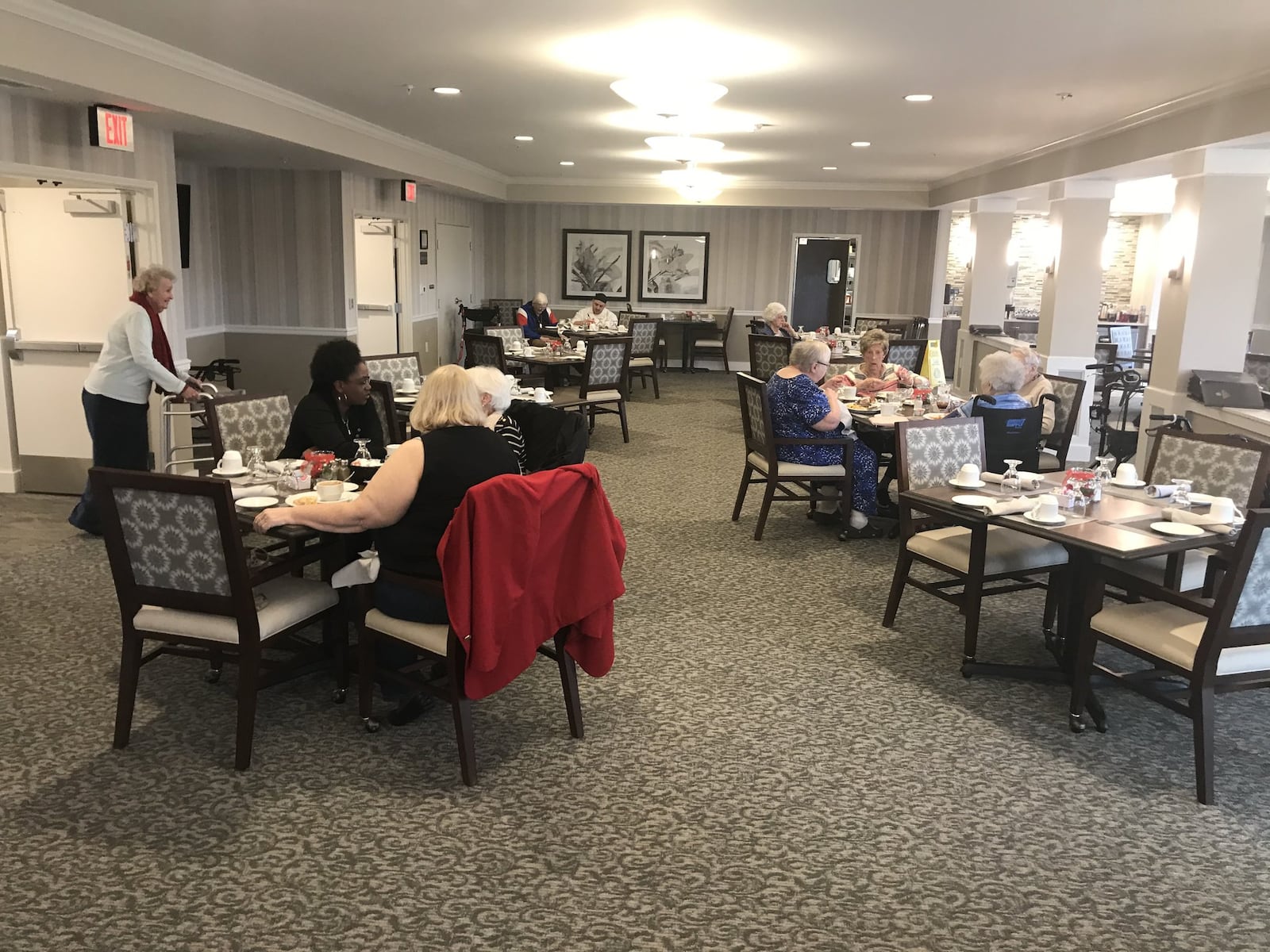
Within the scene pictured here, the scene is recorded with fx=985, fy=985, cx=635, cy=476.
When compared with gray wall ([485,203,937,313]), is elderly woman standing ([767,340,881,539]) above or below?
below

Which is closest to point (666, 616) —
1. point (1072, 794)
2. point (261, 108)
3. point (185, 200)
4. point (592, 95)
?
point (1072, 794)

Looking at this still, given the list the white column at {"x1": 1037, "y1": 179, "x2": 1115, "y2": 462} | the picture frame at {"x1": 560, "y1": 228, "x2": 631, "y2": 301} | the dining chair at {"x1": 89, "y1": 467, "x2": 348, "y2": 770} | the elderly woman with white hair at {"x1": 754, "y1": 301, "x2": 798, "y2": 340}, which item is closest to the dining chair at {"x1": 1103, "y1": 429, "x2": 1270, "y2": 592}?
the dining chair at {"x1": 89, "y1": 467, "x2": 348, "y2": 770}

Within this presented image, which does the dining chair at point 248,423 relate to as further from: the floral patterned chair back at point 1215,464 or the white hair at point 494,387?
the floral patterned chair back at point 1215,464

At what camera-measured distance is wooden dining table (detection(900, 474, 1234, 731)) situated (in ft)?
10.9

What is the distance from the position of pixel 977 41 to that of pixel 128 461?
482 cm

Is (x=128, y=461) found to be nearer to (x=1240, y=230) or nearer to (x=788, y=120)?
(x=788, y=120)

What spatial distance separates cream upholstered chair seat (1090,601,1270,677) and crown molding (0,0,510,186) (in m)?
5.07

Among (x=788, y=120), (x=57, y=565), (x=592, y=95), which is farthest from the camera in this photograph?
(x=788, y=120)

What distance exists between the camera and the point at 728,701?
365 cm

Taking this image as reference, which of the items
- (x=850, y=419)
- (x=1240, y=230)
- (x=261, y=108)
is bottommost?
(x=850, y=419)

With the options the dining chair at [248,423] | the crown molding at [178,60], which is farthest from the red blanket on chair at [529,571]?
the crown molding at [178,60]

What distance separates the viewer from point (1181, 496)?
3805 mm

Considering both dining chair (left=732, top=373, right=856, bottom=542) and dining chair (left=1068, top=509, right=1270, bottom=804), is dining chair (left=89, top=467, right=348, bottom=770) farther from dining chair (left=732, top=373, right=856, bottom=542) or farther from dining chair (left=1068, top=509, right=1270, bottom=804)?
dining chair (left=732, top=373, right=856, bottom=542)

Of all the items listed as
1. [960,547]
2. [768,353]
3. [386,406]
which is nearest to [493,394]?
[386,406]
